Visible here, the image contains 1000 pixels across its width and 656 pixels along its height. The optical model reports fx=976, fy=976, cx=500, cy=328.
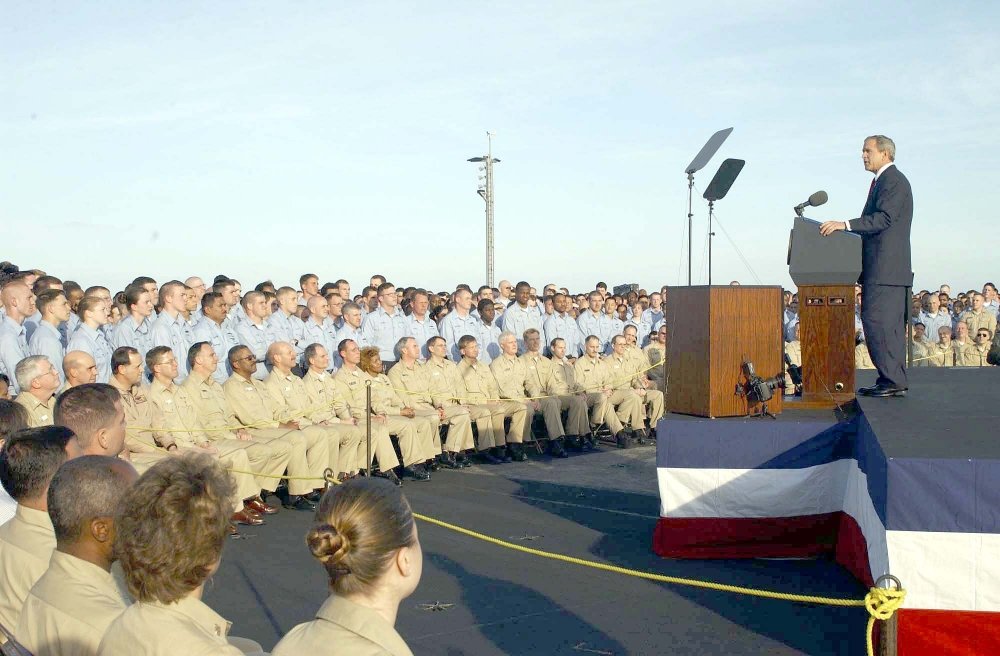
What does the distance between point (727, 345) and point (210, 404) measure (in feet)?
14.2

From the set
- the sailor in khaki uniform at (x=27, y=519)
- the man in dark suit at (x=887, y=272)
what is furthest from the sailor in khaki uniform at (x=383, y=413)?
the sailor in khaki uniform at (x=27, y=519)

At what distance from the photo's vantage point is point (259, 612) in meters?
5.34

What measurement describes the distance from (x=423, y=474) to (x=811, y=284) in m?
4.57

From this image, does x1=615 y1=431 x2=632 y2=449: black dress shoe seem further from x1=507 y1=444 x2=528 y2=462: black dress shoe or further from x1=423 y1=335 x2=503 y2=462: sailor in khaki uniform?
x1=423 y1=335 x2=503 y2=462: sailor in khaki uniform

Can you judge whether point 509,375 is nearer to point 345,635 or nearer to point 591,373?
point 591,373

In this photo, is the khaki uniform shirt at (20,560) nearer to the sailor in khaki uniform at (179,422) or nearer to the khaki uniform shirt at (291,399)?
the sailor in khaki uniform at (179,422)

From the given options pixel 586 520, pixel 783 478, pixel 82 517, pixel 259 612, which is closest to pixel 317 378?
pixel 586 520

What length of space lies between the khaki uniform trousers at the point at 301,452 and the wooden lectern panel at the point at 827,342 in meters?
4.00

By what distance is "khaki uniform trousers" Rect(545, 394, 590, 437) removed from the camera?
11422 millimetres

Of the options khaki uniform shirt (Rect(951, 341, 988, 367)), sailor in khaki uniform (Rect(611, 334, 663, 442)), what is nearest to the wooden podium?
sailor in khaki uniform (Rect(611, 334, 663, 442))

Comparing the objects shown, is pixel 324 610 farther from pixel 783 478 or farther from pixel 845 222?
pixel 845 222

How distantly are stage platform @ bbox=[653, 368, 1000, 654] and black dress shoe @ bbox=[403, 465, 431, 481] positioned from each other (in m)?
3.66

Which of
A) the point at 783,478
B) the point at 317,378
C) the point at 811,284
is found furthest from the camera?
the point at 317,378

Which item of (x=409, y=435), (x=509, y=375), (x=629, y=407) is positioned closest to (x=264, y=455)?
(x=409, y=435)
